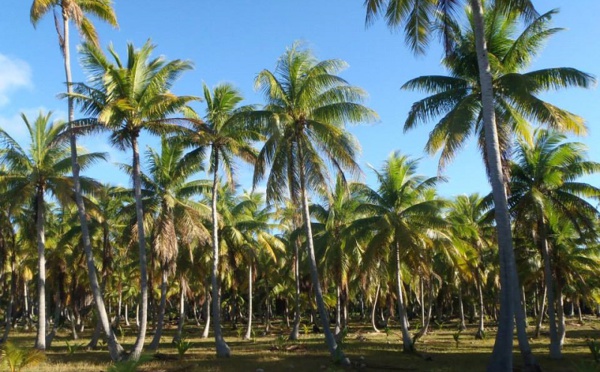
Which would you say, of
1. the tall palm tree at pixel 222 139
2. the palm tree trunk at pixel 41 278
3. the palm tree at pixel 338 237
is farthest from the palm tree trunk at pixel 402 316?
the palm tree trunk at pixel 41 278

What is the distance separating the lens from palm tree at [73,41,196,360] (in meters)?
17.3

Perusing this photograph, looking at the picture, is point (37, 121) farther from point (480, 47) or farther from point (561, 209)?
point (561, 209)

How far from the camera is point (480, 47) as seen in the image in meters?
14.0

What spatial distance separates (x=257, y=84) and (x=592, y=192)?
12.7 meters

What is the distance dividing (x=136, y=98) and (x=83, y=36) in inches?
157

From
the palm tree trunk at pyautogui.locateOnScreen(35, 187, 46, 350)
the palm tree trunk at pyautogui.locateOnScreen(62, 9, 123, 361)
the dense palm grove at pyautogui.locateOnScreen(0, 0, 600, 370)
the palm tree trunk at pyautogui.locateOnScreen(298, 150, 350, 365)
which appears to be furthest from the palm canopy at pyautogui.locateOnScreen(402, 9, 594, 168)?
the palm tree trunk at pyautogui.locateOnScreen(35, 187, 46, 350)

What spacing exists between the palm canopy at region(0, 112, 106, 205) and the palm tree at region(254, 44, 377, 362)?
757 cm

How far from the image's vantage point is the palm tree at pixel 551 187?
1847 centimetres

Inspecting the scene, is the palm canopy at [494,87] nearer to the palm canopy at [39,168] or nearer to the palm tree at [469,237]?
the palm tree at [469,237]

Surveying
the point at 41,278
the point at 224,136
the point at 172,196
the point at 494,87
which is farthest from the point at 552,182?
the point at 41,278

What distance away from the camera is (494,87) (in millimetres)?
16297

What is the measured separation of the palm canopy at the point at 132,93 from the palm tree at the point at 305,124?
3.42 metres

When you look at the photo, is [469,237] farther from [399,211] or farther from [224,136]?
[224,136]

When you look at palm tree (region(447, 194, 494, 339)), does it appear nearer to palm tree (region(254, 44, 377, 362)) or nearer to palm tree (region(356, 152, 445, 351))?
palm tree (region(356, 152, 445, 351))
